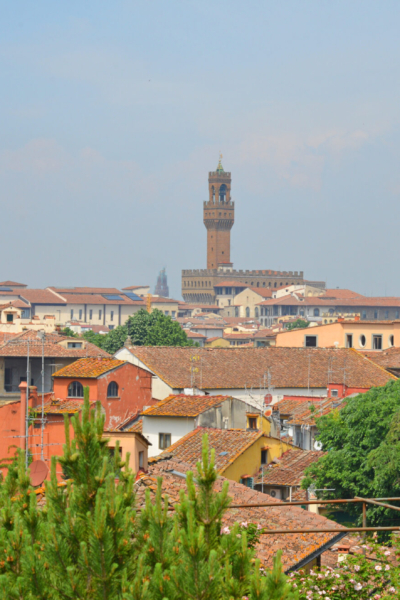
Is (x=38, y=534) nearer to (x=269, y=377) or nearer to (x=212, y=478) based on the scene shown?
(x=212, y=478)

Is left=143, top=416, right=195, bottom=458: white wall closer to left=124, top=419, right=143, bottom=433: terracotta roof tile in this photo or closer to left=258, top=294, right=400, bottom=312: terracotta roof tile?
left=124, top=419, right=143, bottom=433: terracotta roof tile

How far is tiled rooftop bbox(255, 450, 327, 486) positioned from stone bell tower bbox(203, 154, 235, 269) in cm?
14705

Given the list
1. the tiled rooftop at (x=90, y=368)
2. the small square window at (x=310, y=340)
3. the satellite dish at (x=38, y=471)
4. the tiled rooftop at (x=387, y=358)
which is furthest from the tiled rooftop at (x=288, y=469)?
the small square window at (x=310, y=340)

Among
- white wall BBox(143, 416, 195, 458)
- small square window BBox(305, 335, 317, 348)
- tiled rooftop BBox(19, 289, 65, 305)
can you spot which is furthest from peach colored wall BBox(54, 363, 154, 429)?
tiled rooftop BBox(19, 289, 65, 305)

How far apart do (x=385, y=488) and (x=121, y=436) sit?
7114 millimetres

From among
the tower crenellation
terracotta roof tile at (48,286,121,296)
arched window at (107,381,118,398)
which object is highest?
the tower crenellation

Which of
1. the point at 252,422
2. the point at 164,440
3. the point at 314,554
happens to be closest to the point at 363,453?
the point at 252,422

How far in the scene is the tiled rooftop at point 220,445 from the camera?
18828 mm

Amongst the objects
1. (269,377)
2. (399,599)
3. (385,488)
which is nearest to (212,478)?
(399,599)

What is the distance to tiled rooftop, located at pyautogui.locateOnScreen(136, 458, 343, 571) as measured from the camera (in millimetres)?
11461

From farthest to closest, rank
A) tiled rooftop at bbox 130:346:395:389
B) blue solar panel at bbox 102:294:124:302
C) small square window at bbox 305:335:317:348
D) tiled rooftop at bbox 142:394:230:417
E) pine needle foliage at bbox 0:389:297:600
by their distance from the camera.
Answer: blue solar panel at bbox 102:294:124:302
small square window at bbox 305:335:317:348
tiled rooftop at bbox 130:346:395:389
tiled rooftop at bbox 142:394:230:417
pine needle foliage at bbox 0:389:297:600

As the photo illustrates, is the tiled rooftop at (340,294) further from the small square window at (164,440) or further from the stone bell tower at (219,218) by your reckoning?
the small square window at (164,440)

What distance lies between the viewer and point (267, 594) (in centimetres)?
581

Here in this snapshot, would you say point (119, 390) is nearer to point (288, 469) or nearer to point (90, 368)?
point (90, 368)
